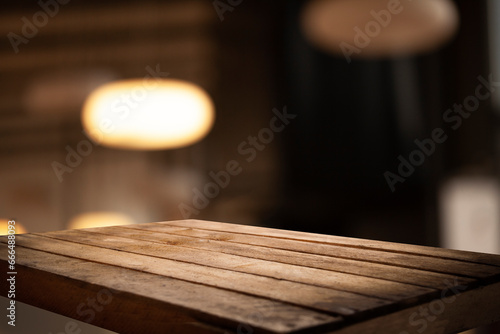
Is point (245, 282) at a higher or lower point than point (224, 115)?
lower

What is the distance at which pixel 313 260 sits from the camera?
4.21ft

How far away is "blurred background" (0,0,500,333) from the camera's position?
Result: 299cm

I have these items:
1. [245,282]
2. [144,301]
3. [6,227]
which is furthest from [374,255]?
[6,227]

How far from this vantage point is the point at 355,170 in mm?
3070

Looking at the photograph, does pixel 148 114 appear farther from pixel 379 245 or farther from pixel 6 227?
pixel 379 245

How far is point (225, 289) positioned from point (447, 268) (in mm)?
485

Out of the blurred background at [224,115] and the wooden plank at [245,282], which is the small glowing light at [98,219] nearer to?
the blurred background at [224,115]

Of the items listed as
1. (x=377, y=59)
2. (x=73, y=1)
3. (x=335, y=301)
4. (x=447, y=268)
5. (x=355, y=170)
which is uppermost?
(x=73, y=1)

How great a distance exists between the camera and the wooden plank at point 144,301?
2.67 ft

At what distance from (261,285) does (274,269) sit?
0.50ft

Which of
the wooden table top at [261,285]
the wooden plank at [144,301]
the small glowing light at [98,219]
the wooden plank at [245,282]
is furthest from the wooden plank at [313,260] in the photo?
the small glowing light at [98,219]

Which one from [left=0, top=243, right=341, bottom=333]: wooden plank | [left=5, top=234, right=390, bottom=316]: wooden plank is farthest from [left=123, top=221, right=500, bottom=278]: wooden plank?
[left=0, top=243, right=341, bottom=333]: wooden plank

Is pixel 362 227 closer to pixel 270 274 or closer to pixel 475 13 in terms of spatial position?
pixel 475 13

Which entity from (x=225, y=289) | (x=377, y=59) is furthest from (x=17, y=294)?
(x=377, y=59)
